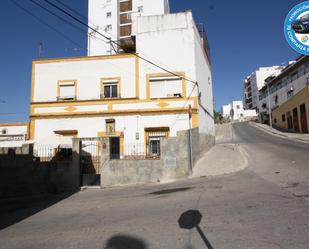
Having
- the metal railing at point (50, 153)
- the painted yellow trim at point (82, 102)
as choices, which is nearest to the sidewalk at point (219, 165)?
the painted yellow trim at point (82, 102)

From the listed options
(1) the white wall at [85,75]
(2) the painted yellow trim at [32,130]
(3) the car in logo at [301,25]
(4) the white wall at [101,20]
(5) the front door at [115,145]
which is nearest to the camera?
(3) the car in logo at [301,25]

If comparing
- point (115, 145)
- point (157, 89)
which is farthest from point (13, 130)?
point (157, 89)

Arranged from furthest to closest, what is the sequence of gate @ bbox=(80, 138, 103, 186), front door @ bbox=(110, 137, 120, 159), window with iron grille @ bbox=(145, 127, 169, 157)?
front door @ bbox=(110, 137, 120, 159), window with iron grille @ bbox=(145, 127, 169, 157), gate @ bbox=(80, 138, 103, 186)

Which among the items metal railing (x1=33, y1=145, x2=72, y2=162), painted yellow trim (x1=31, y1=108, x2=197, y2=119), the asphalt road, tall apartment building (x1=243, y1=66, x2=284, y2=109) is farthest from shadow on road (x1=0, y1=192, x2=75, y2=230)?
Answer: tall apartment building (x1=243, y1=66, x2=284, y2=109)

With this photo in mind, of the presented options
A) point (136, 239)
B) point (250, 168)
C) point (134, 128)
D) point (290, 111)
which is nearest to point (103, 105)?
point (134, 128)

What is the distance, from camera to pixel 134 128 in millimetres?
18312

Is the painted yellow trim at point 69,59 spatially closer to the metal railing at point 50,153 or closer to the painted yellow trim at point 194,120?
the metal railing at point 50,153

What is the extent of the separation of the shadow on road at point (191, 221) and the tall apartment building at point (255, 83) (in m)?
66.9

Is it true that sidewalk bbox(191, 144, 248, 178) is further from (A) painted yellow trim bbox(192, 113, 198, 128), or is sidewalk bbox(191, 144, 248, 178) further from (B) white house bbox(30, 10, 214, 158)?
(B) white house bbox(30, 10, 214, 158)

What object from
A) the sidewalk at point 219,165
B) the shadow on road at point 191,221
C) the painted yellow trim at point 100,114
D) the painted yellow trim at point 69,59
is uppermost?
the painted yellow trim at point 69,59

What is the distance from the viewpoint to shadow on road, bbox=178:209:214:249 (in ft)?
17.3

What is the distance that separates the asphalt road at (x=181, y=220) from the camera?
489 cm

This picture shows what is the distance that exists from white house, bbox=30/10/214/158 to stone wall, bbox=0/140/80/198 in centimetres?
420

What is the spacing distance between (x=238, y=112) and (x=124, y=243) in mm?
99384
